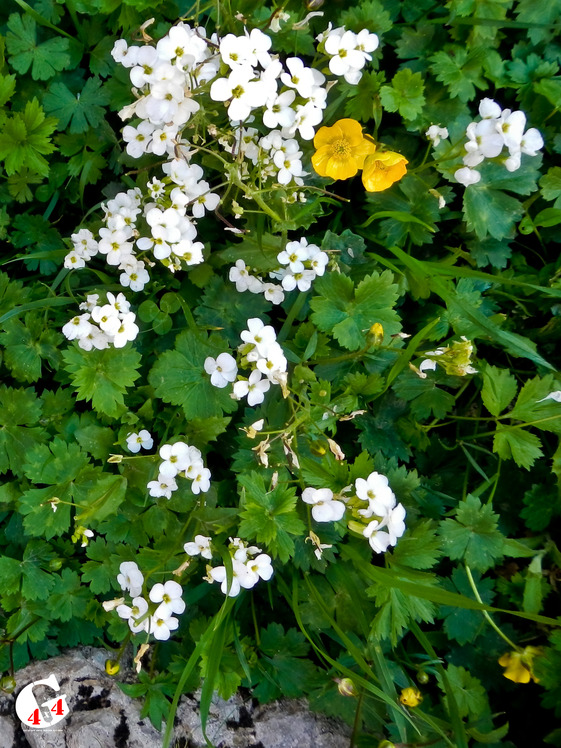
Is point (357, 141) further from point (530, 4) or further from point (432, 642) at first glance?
point (432, 642)

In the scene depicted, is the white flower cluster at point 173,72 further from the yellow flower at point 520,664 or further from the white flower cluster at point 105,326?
the yellow flower at point 520,664

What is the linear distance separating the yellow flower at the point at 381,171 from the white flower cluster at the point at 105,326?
1164mm

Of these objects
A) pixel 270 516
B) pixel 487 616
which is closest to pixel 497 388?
pixel 487 616

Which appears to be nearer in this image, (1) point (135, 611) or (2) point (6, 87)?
(1) point (135, 611)

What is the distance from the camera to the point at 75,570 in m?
2.68

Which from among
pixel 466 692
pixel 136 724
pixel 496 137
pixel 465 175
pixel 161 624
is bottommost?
pixel 136 724

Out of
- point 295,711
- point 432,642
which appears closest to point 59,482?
point 295,711

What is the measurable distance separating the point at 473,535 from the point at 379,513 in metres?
0.68

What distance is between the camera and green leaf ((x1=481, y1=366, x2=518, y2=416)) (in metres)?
2.40

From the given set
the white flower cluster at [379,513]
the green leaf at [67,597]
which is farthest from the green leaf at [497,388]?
the green leaf at [67,597]

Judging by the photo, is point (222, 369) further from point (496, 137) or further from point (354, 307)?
point (496, 137)

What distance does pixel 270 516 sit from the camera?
7.16ft

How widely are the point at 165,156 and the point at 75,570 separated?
2028 millimetres

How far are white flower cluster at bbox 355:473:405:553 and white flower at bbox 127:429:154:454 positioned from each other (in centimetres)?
97
